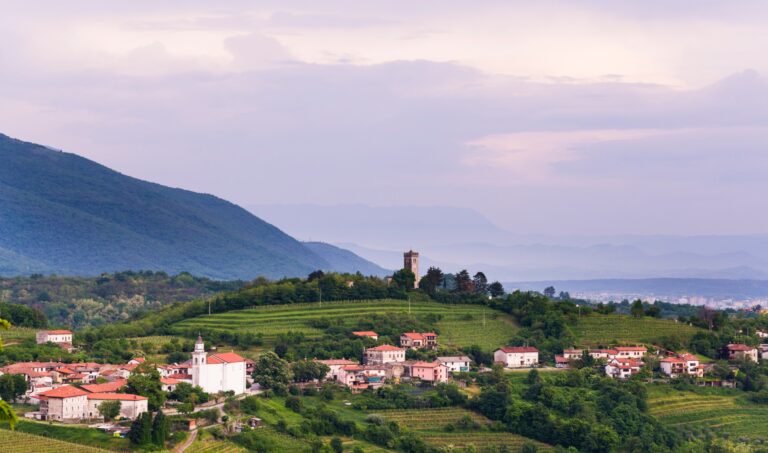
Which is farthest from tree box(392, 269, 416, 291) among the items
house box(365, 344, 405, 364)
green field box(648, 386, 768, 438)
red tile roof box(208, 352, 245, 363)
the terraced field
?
red tile roof box(208, 352, 245, 363)

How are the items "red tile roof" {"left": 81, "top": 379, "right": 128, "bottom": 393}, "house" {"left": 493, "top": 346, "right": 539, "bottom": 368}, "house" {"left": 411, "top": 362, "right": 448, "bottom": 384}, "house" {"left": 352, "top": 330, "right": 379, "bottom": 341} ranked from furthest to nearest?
"house" {"left": 352, "top": 330, "right": 379, "bottom": 341} < "house" {"left": 493, "top": 346, "right": 539, "bottom": 368} < "house" {"left": 411, "top": 362, "right": 448, "bottom": 384} < "red tile roof" {"left": 81, "top": 379, "right": 128, "bottom": 393}

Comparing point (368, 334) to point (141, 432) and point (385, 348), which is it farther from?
point (141, 432)

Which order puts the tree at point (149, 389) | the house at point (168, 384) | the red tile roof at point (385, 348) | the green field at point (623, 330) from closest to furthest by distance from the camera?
1. the tree at point (149, 389)
2. the house at point (168, 384)
3. the red tile roof at point (385, 348)
4. the green field at point (623, 330)

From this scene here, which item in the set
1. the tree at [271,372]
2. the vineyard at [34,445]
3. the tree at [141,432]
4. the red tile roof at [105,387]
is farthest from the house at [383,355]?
the vineyard at [34,445]

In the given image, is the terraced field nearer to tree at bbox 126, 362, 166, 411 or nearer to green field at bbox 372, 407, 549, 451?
green field at bbox 372, 407, 549, 451

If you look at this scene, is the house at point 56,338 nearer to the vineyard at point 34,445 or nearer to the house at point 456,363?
the house at point 456,363

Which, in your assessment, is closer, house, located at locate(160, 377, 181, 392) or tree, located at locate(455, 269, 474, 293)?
house, located at locate(160, 377, 181, 392)

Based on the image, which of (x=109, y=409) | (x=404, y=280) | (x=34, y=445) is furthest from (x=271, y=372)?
(x=404, y=280)
